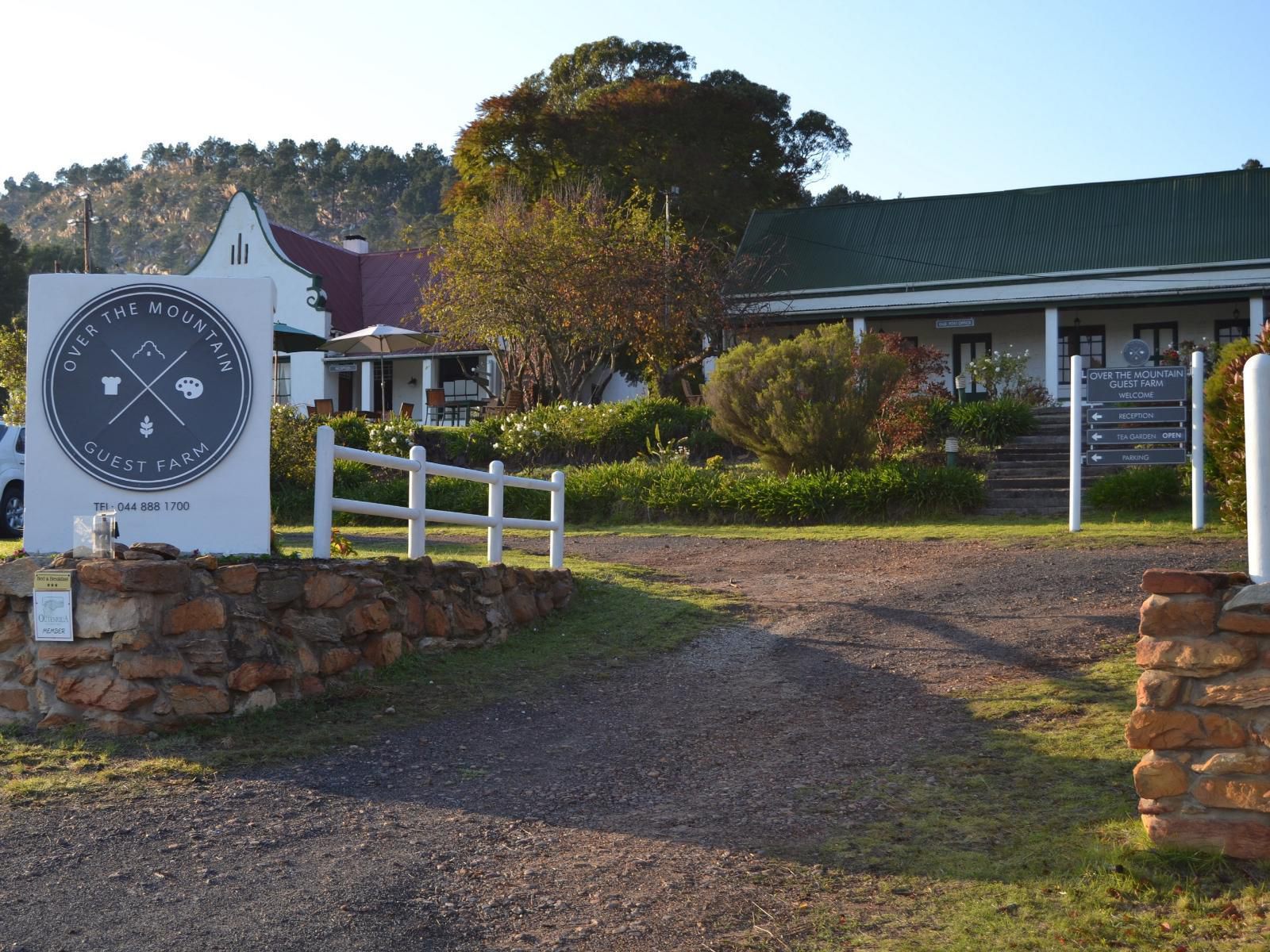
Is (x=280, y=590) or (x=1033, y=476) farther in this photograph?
(x=1033, y=476)

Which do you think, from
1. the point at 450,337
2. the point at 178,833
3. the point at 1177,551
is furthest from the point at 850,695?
the point at 450,337

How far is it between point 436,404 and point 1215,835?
27.1 m

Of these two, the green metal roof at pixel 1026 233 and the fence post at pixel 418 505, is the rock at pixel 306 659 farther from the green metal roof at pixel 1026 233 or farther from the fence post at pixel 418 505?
the green metal roof at pixel 1026 233

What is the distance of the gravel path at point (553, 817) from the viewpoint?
429 centimetres

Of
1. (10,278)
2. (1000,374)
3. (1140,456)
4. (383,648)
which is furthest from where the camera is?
(10,278)

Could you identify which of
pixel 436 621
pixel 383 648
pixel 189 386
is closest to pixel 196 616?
pixel 383 648

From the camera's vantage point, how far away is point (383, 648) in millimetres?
7812

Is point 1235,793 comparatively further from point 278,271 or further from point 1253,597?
point 278,271

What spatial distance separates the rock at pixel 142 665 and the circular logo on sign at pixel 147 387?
138 cm

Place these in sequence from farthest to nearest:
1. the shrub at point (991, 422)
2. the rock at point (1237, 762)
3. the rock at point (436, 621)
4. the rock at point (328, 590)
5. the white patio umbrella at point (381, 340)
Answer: the white patio umbrella at point (381, 340) → the shrub at point (991, 422) → the rock at point (436, 621) → the rock at point (328, 590) → the rock at point (1237, 762)

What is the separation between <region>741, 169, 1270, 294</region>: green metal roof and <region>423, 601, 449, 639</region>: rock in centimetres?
2293

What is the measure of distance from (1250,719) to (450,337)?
25050mm

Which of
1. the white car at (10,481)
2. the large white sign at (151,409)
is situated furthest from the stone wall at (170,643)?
the white car at (10,481)

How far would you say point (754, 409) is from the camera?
1797 centimetres
